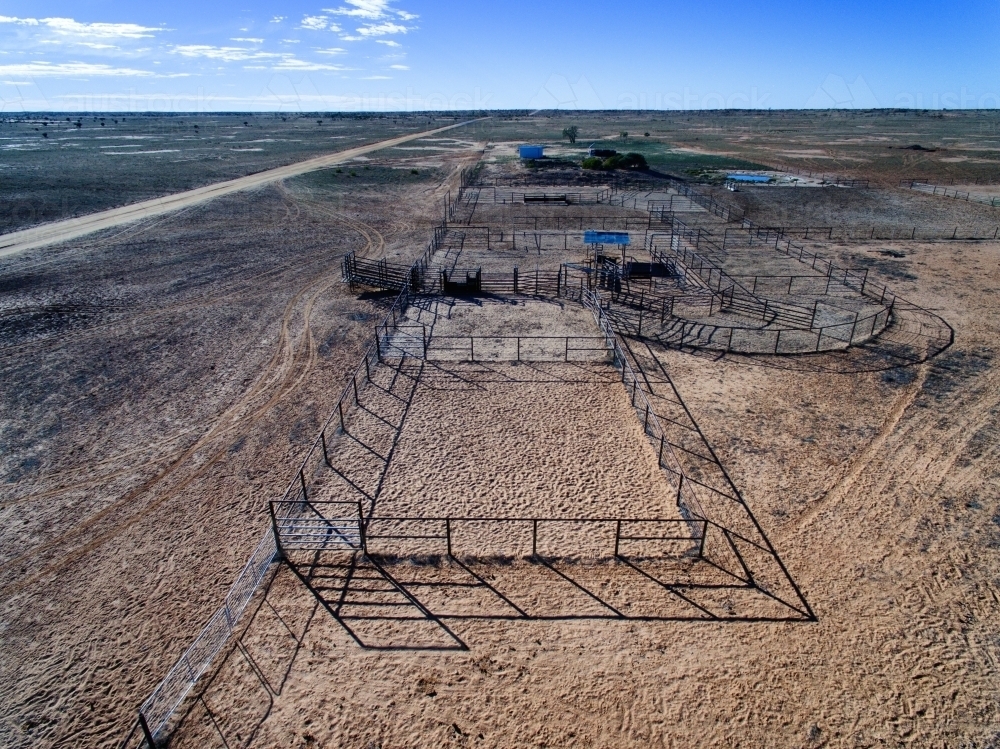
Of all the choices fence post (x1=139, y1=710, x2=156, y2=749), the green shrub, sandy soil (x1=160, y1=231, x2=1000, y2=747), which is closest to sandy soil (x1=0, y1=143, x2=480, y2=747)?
fence post (x1=139, y1=710, x2=156, y2=749)

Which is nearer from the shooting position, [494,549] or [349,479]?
[494,549]

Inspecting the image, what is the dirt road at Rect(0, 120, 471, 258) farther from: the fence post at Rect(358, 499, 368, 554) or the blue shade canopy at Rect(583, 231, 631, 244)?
the fence post at Rect(358, 499, 368, 554)

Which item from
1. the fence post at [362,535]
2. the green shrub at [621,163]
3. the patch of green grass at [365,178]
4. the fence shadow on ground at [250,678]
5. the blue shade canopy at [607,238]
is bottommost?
the fence shadow on ground at [250,678]

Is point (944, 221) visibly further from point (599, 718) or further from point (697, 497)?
point (599, 718)

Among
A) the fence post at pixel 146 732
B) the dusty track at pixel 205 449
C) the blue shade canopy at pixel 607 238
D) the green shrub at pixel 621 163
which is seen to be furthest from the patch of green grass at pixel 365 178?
the fence post at pixel 146 732

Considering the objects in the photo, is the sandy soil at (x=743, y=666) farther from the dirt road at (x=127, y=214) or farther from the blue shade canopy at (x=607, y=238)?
the dirt road at (x=127, y=214)

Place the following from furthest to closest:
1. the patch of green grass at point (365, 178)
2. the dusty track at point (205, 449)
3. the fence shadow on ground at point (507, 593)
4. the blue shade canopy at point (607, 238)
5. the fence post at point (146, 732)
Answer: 1. the patch of green grass at point (365, 178)
2. the blue shade canopy at point (607, 238)
3. the dusty track at point (205, 449)
4. the fence shadow on ground at point (507, 593)
5. the fence post at point (146, 732)

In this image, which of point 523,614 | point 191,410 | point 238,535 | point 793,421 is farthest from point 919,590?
point 191,410

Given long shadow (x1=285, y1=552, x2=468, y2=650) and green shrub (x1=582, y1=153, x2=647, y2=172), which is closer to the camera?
long shadow (x1=285, y1=552, x2=468, y2=650)
